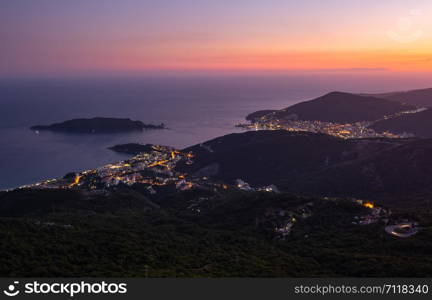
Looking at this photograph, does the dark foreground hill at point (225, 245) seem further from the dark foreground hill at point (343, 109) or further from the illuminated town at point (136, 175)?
the dark foreground hill at point (343, 109)

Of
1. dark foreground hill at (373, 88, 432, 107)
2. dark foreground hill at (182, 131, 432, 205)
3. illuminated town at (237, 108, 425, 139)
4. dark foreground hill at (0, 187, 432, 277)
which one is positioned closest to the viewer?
dark foreground hill at (0, 187, 432, 277)

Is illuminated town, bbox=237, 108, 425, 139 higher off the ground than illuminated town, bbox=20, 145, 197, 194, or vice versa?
illuminated town, bbox=237, 108, 425, 139

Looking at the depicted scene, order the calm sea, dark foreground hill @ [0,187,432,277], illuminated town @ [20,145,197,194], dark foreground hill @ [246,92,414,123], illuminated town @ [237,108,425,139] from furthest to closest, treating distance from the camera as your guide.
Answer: dark foreground hill @ [246,92,414,123] → illuminated town @ [237,108,425,139] → the calm sea → illuminated town @ [20,145,197,194] → dark foreground hill @ [0,187,432,277]

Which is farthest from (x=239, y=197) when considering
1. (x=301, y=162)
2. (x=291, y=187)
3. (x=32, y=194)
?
(x=301, y=162)

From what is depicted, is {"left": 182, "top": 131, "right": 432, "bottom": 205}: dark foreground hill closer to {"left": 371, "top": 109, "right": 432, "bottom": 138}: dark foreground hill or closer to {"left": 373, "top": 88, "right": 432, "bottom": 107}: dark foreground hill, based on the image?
{"left": 371, "top": 109, "right": 432, "bottom": 138}: dark foreground hill

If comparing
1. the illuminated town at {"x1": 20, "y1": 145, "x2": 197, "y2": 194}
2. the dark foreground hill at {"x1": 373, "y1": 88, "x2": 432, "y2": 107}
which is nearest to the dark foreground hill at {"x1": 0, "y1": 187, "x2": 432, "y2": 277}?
the illuminated town at {"x1": 20, "y1": 145, "x2": 197, "y2": 194}

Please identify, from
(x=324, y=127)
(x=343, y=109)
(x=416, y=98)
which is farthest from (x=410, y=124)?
(x=416, y=98)
